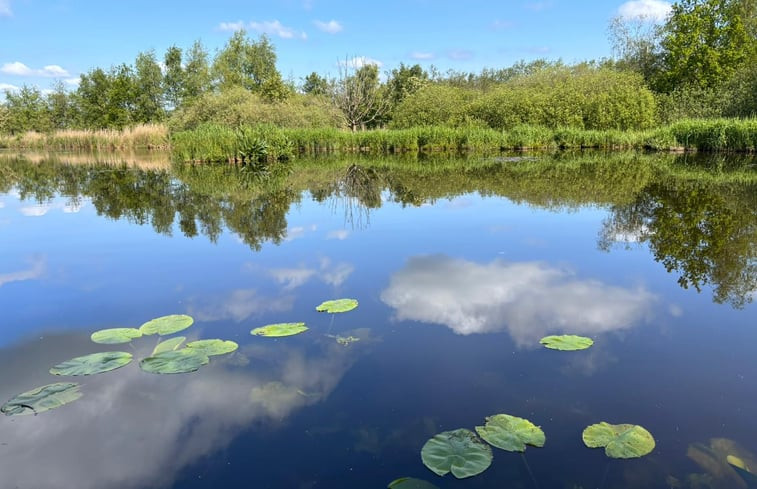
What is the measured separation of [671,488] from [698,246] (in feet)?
12.8

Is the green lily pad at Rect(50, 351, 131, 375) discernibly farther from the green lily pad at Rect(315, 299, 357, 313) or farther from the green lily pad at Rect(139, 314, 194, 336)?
the green lily pad at Rect(315, 299, 357, 313)

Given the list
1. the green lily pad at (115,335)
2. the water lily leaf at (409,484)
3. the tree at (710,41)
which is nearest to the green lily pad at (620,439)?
the water lily leaf at (409,484)

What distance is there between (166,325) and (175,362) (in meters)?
0.59

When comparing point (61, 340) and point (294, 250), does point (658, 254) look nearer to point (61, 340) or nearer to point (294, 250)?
point (294, 250)

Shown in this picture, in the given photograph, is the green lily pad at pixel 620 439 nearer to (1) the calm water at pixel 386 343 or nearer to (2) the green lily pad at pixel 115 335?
(1) the calm water at pixel 386 343

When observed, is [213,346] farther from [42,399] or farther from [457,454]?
[457,454]

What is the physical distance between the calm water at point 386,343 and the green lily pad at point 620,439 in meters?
0.05

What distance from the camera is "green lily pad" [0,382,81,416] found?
2.38 m

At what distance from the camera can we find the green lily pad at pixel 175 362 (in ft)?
8.98

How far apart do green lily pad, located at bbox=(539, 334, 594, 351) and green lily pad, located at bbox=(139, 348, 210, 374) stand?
1995mm

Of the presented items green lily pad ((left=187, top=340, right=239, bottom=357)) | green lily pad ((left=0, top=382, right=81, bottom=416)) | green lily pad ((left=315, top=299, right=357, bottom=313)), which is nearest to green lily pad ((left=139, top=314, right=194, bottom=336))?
green lily pad ((left=187, top=340, right=239, bottom=357))

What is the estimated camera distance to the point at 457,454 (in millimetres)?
1971

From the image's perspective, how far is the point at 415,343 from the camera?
119 inches

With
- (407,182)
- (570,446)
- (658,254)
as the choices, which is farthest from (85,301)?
(407,182)
